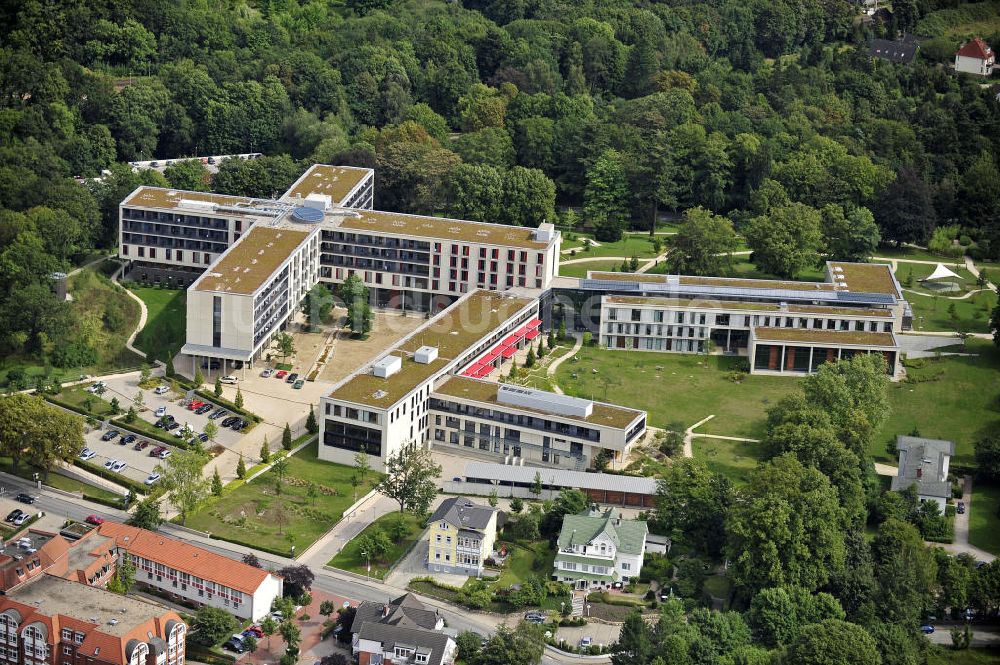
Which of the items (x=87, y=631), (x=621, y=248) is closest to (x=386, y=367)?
(x=87, y=631)

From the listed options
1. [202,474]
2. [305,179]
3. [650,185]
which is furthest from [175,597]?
[650,185]

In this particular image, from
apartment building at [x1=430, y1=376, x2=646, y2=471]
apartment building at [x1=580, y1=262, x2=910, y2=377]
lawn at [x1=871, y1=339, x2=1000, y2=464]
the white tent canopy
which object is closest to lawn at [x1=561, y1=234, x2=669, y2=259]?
apartment building at [x1=580, y1=262, x2=910, y2=377]

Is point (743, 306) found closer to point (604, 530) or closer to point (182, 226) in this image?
point (604, 530)

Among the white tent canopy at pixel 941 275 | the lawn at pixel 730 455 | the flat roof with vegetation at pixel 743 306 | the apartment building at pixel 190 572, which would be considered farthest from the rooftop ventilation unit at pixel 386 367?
the white tent canopy at pixel 941 275

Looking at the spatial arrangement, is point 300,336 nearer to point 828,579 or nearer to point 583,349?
point 583,349

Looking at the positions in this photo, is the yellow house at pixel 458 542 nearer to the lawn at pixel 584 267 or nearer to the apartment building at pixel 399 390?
the apartment building at pixel 399 390

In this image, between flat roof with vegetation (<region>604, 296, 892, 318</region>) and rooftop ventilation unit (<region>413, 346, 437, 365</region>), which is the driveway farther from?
flat roof with vegetation (<region>604, 296, 892, 318</region>)
